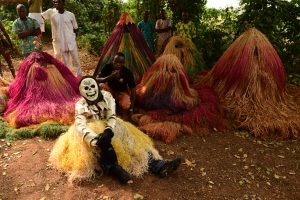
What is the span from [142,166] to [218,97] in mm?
2166

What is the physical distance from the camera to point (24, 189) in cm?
347

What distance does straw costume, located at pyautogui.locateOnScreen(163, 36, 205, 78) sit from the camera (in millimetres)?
6355

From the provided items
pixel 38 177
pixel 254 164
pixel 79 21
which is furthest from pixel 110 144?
pixel 79 21

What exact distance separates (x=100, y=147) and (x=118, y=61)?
1577 millimetres

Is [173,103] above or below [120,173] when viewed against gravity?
above

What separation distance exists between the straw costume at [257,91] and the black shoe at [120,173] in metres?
2.09

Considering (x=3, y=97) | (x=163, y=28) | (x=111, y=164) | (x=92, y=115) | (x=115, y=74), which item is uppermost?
(x=163, y=28)

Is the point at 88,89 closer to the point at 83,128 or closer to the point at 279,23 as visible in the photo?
the point at 83,128

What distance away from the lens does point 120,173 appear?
133 inches

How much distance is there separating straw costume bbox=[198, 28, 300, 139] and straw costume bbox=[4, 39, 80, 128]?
2.24 m

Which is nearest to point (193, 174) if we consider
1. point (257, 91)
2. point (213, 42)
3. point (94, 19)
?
point (257, 91)

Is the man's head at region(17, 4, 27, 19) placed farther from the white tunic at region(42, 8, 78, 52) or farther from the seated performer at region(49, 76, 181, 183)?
the seated performer at region(49, 76, 181, 183)

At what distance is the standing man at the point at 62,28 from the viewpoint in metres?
5.72

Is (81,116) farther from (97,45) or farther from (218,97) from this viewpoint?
(97,45)
